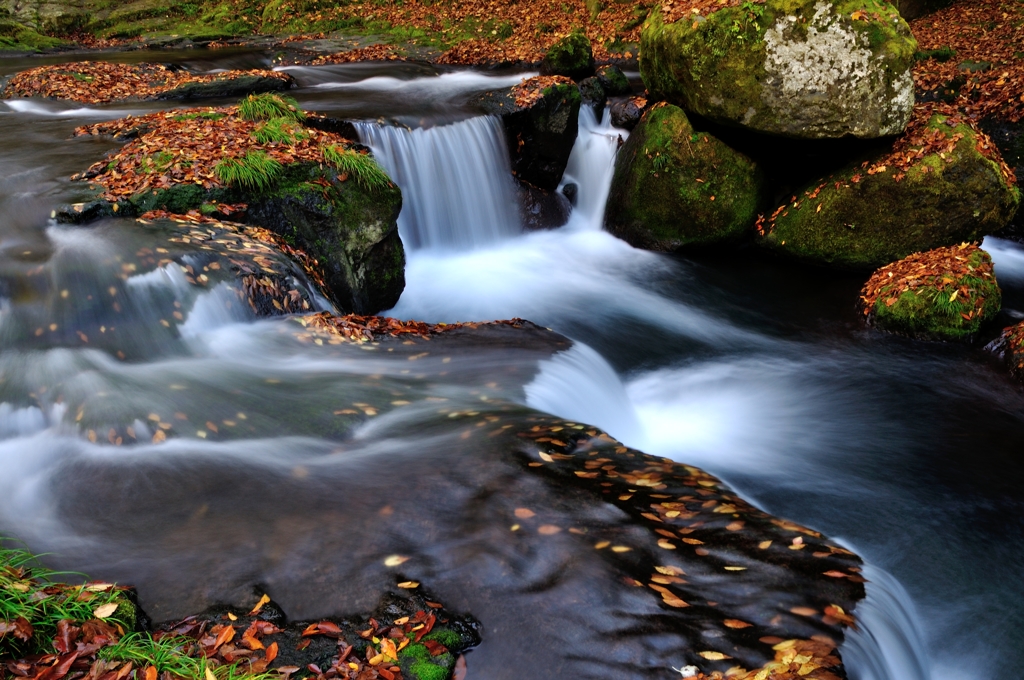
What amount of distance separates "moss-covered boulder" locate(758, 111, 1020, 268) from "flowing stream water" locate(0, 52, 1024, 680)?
57cm

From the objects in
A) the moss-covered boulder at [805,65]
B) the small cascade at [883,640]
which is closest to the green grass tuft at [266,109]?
the moss-covered boulder at [805,65]

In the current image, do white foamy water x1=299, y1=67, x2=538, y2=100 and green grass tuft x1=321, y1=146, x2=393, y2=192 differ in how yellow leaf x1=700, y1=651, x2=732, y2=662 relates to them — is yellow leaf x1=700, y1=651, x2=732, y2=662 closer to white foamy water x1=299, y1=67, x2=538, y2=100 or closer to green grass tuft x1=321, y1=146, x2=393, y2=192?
green grass tuft x1=321, y1=146, x2=393, y2=192

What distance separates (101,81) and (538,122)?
7876mm

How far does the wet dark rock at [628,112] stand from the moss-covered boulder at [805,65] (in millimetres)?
2307

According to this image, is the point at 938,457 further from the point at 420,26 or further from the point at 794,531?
the point at 420,26

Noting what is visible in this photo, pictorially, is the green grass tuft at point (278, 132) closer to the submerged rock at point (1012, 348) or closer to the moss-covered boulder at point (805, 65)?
the moss-covered boulder at point (805, 65)

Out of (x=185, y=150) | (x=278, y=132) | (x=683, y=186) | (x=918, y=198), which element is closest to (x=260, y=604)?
(x=185, y=150)

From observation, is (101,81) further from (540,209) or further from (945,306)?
(945,306)

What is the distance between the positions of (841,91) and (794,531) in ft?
21.1

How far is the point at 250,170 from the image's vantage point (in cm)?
711

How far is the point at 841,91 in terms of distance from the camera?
828 cm

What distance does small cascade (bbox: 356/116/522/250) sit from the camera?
948cm

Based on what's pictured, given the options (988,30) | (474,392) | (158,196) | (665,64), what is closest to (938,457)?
(474,392)

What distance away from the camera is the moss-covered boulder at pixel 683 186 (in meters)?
9.59
